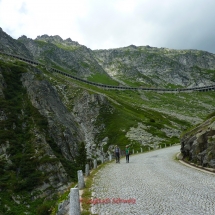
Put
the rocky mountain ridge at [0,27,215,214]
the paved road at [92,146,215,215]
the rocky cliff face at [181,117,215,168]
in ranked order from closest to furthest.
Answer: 1. the paved road at [92,146,215,215]
2. the rocky cliff face at [181,117,215,168]
3. the rocky mountain ridge at [0,27,215,214]

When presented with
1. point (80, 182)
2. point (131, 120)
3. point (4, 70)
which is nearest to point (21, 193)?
point (80, 182)

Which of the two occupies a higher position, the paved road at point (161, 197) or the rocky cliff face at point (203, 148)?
the rocky cliff face at point (203, 148)

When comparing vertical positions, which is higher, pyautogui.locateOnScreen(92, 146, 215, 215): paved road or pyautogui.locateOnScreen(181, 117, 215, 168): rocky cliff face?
pyautogui.locateOnScreen(181, 117, 215, 168): rocky cliff face

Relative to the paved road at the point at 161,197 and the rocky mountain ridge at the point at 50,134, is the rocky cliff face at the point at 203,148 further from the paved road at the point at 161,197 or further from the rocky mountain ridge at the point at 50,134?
the rocky mountain ridge at the point at 50,134

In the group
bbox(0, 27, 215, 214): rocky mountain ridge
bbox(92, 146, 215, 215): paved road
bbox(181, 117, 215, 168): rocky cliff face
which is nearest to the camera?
bbox(92, 146, 215, 215): paved road

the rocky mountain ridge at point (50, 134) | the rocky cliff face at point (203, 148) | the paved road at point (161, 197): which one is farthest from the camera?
the rocky mountain ridge at point (50, 134)

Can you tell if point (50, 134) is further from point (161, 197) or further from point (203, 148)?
point (161, 197)

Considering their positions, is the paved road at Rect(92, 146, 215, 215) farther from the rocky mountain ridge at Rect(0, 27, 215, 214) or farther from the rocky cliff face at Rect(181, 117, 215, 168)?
the rocky mountain ridge at Rect(0, 27, 215, 214)

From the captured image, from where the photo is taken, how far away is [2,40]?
652 feet

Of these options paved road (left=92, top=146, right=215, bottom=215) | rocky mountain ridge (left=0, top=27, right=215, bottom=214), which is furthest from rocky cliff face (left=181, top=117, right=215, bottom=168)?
rocky mountain ridge (left=0, top=27, right=215, bottom=214)

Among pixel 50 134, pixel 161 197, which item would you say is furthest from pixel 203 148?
pixel 50 134

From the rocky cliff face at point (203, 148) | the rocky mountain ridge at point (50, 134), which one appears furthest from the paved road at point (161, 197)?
the rocky mountain ridge at point (50, 134)

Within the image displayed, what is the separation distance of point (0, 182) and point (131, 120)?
62.4 metres

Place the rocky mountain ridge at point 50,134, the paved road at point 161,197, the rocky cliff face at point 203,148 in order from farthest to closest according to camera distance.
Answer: the rocky mountain ridge at point 50,134, the rocky cliff face at point 203,148, the paved road at point 161,197
